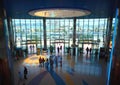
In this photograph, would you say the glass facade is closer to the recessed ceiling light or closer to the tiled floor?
the tiled floor

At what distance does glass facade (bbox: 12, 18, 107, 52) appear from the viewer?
2586 centimetres

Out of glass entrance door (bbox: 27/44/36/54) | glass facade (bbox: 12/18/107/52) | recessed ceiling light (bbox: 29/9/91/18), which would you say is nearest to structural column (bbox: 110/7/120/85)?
recessed ceiling light (bbox: 29/9/91/18)

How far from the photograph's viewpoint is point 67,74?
15.1 m

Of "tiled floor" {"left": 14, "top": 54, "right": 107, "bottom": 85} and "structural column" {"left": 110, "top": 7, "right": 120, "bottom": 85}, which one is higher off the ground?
"structural column" {"left": 110, "top": 7, "right": 120, "bottom": 85}

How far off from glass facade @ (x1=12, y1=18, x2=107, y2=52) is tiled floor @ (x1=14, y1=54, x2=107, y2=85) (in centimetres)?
786

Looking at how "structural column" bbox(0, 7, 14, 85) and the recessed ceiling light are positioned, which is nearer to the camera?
"structural column" bbox(0, 7, 14, 85)

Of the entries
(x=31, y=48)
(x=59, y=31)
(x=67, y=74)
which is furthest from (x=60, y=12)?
(x=31, y=48)

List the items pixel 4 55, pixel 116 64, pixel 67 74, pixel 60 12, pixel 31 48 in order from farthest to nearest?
pixel 31 48 < pixel 60 12 < pixel 67 74 < pixel 4 55 < pixel 116 64

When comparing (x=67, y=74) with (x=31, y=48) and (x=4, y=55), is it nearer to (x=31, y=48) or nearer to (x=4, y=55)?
(x=4, y=55)

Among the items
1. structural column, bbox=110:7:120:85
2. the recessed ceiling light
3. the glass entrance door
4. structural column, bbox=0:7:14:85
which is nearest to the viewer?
structural column, bbox=110:7:120:85

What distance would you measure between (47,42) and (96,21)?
868 cm

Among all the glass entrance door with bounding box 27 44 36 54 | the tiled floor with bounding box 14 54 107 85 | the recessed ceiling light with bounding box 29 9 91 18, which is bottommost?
the tiled floor with bounding box 14 54 107 85

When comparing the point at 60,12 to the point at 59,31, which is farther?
the point at 59,31

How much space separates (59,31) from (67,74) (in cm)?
1247
